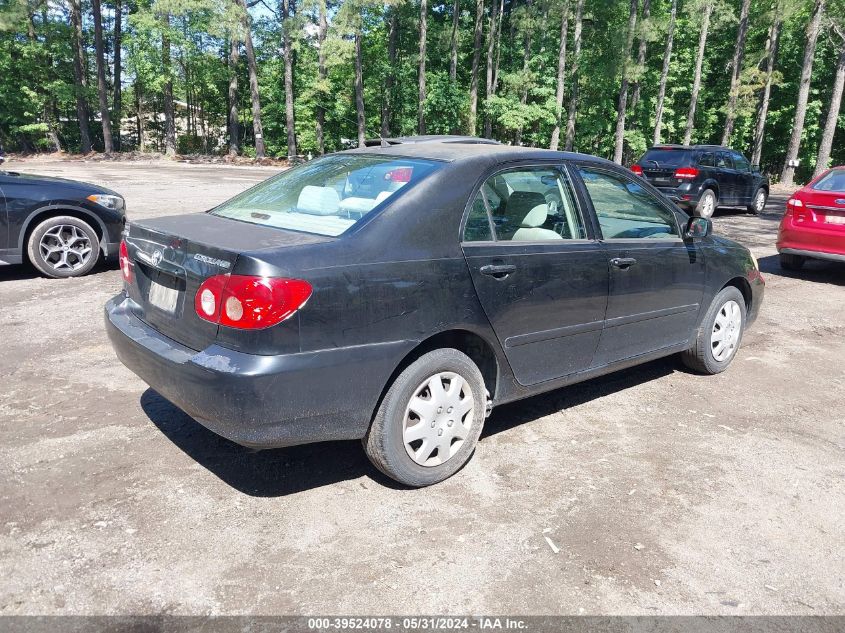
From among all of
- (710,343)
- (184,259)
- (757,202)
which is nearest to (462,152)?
(184,259)

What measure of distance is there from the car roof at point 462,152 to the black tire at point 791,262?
719cm

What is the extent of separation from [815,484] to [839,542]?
1.96 feet

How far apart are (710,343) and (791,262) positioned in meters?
6.08

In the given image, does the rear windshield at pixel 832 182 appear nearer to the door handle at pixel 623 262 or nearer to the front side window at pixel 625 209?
the front side window at pixel 625 209

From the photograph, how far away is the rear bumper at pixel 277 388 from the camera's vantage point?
287 cm

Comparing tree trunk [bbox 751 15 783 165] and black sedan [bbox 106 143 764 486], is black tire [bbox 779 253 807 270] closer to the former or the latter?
black sedan [bbox 106 143 764 486]

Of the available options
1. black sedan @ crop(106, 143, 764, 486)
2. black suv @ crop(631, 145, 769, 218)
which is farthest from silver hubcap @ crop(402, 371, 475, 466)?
black suv @ crop(631, 145, 769, 218)

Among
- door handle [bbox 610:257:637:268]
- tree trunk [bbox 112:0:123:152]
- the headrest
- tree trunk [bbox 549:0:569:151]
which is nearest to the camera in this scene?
the headrest

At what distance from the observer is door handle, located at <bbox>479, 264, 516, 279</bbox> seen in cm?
351

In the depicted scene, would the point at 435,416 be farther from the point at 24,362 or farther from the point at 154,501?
the point at 24,362

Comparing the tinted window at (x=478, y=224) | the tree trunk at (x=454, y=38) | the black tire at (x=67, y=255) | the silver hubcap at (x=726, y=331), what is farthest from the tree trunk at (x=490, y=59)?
the tinted window at (x=478, y=224)

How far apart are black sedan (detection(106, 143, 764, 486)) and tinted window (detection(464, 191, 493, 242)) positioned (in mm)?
11

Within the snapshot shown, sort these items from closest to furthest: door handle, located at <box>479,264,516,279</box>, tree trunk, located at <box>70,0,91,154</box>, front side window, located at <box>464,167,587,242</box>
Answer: door handle, located at <box>479,264,516,279</box> < front side window, located at <box>464,167,587,242</box> < tree trunk, located at <box>70,0,91,154</box>

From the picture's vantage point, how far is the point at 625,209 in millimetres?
4547
